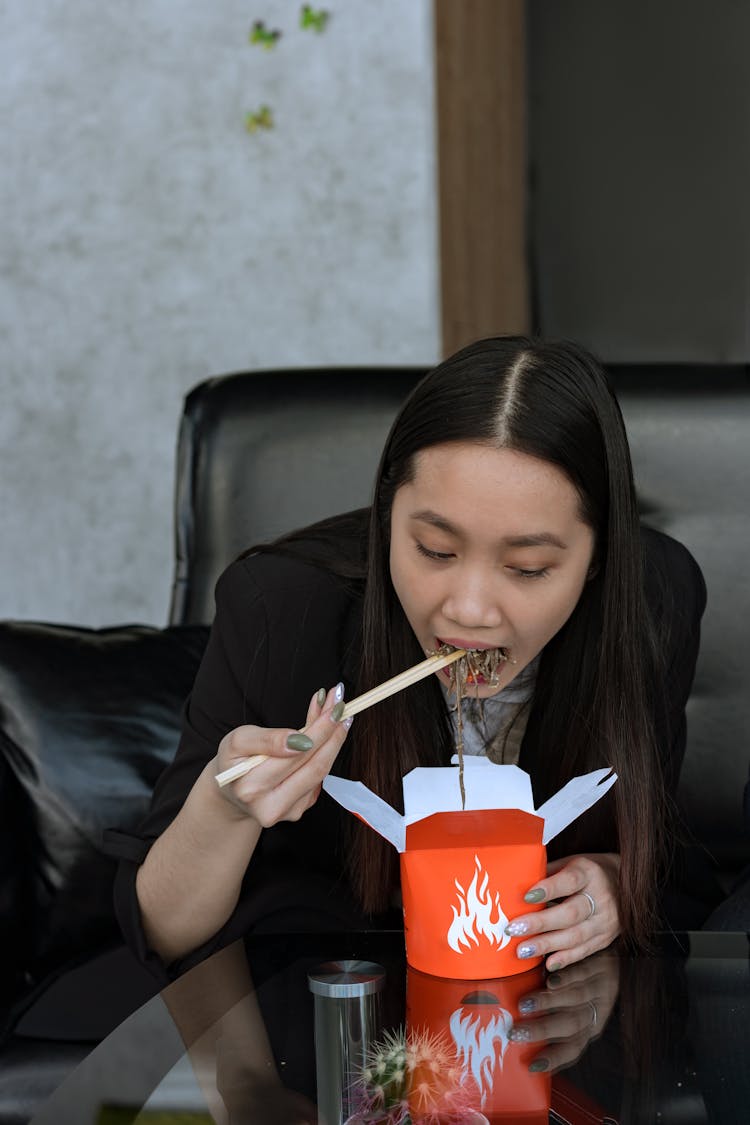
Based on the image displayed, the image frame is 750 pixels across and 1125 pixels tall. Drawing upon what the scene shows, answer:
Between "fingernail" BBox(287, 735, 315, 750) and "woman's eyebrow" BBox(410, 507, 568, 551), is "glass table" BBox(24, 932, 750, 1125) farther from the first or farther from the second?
"woman's eyebrow" BBox(410, 507, 568, 551)

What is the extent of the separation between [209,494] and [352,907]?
0.78 m

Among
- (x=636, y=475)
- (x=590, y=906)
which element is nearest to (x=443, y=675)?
(x=590, y=906)

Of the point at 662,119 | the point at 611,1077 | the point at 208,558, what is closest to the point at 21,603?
the point at 208,558

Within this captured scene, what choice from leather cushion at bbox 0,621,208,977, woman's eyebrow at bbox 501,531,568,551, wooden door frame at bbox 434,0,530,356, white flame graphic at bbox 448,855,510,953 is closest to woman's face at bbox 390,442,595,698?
woman's eyebrow at bbox 501,531,568,551

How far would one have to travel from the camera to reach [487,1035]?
100cm

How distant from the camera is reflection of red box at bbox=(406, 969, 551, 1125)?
0.91 metres

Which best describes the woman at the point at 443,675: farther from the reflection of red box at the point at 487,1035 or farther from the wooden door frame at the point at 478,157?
the wooden door frame at the point at 478,157

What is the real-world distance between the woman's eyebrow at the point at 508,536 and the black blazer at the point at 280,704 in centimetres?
31

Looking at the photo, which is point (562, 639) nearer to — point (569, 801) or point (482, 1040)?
point (569, 801)

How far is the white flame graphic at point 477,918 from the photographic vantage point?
1054 millimetres

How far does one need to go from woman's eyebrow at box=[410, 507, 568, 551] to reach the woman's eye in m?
0.03

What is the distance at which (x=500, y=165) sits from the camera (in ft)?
9.67

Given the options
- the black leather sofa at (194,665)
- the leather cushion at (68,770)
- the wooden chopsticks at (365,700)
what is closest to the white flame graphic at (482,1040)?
the wooden chopsticks at (365,700)

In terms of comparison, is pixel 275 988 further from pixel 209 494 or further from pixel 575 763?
pixel 209 494
